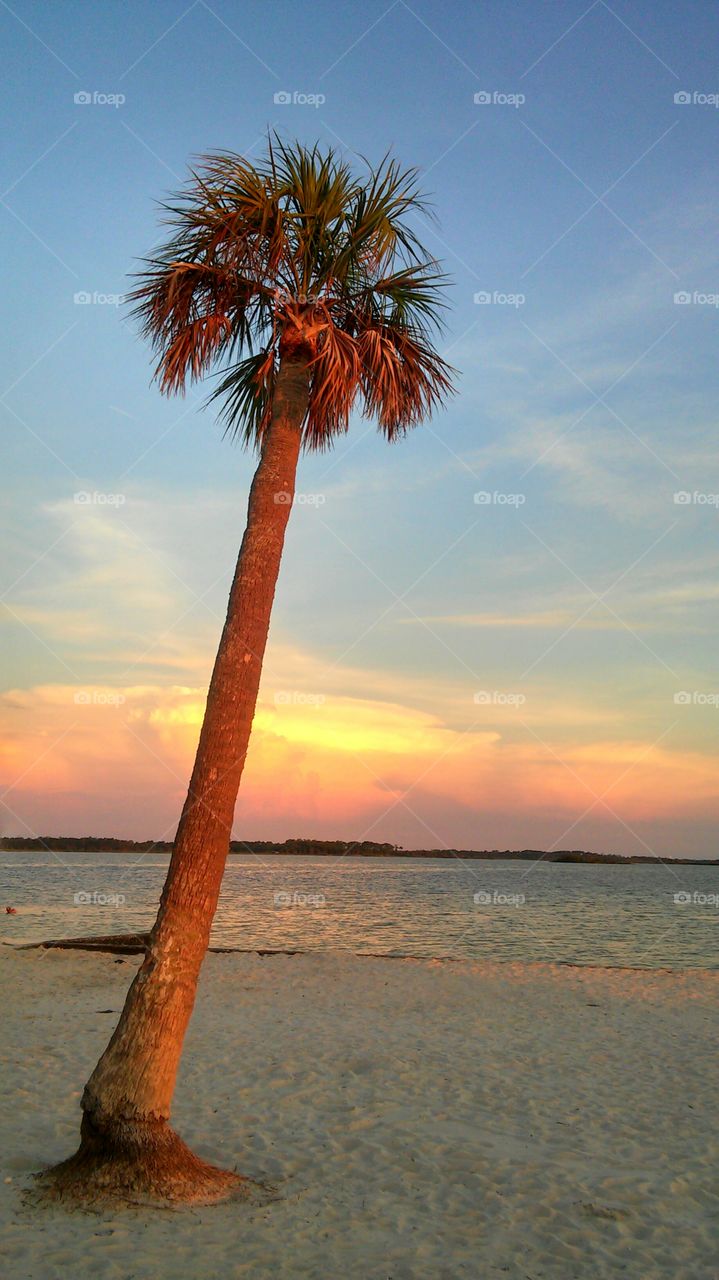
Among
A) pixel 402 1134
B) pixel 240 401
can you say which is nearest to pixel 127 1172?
pixel 402 1134

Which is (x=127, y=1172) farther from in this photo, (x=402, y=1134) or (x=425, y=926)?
(x=425, y=926)

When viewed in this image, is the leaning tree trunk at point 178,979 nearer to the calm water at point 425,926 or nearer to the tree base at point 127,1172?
the tree base at point 127,1172

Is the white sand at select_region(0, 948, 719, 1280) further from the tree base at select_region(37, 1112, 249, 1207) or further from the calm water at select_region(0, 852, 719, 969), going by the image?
the calm water at select_region(0, 852, 719, 969)

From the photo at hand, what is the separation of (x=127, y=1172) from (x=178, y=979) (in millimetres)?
1283

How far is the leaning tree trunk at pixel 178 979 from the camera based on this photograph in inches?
241

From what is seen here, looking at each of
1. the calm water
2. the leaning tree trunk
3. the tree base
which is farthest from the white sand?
the calm water

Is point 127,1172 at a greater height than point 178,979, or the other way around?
point 178,979

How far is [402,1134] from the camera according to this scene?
815cm

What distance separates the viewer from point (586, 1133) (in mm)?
8477

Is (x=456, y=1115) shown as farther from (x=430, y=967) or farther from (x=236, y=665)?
(x=430, y=967)

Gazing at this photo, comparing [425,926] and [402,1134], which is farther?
[425,926]

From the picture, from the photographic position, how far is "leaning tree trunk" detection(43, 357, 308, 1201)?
20.1 feet

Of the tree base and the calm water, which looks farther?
the calm water

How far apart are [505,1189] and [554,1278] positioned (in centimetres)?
148
